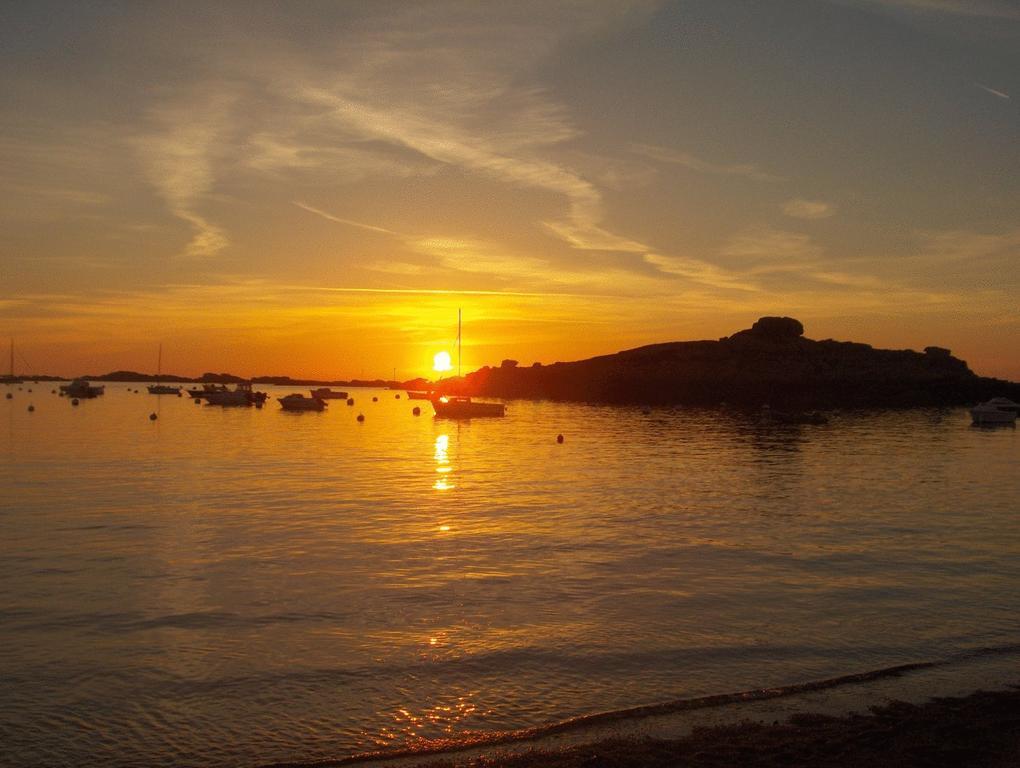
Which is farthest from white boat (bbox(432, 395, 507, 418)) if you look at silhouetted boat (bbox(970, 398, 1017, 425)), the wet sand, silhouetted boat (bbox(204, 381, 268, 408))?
the wet sand

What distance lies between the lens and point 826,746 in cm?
950

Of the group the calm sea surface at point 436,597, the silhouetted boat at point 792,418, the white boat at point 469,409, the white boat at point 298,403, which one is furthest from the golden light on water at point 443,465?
the white boat at point 298,403

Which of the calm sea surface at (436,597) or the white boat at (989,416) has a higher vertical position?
the white boat at (989,416)

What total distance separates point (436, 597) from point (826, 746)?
33.5 feet

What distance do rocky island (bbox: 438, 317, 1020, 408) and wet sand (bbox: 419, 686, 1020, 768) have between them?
15083cm

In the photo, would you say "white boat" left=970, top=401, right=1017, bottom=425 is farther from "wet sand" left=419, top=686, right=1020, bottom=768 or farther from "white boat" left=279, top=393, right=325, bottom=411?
"wet sand" left=419, top=686, right=1020, bottom=768

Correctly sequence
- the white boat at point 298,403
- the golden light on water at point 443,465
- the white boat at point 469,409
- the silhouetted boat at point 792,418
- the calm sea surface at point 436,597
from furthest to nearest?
the white boat at point 298,403, the white boat at point 469,409, the silhouetted boat at point 792,418, the golden light on water at point 443,465, the calm sea surface at point 436,597

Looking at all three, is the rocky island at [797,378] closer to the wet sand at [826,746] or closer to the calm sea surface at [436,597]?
the calm sea surface at [436,597]

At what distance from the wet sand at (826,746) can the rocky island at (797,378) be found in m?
151

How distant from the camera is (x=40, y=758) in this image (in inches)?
391

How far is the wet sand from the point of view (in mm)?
9109

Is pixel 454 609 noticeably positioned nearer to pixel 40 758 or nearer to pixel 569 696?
pixel 569 696

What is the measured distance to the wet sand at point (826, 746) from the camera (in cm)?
911

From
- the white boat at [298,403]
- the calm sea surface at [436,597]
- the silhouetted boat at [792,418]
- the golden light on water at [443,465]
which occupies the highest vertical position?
the white boat at [298,403]
